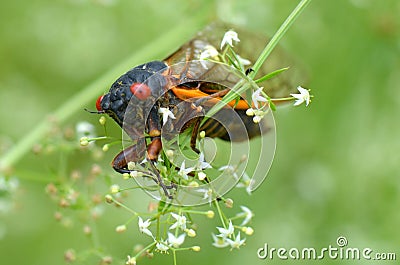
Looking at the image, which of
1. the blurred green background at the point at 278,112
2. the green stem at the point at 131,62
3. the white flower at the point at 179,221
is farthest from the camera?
the blurred green background at the point at 278,112

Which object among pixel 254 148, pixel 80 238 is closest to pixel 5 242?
pixel 80 238

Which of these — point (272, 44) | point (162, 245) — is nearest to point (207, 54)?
point (272, 44)

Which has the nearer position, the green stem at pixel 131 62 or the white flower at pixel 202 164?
the white flower at pixel 202 164

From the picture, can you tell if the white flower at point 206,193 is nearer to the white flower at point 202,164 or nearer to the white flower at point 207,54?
the white flower at point 202,164

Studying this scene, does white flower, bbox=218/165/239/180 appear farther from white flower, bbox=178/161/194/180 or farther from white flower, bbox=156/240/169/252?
white flower, bbox=156/240/169/252

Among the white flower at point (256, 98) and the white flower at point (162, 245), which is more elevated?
the white flower at point (256, 98)

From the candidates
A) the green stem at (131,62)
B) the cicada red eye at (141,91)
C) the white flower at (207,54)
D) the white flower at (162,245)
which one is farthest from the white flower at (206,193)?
the green stem at (131,62)
